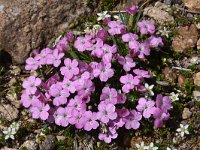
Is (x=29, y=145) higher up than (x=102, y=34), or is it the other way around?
(x=102, y=34)

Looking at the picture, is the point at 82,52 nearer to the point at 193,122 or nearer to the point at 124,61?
the point at 124,61

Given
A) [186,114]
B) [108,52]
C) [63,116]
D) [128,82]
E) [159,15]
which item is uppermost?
[108,52]

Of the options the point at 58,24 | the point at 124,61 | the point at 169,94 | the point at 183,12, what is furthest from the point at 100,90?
the point at 183,12

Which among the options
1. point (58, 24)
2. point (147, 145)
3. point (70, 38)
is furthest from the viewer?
point (58, 24)

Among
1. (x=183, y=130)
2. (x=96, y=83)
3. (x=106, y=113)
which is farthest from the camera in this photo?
(x=96, y=83)

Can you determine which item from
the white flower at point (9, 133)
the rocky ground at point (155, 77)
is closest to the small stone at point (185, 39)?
the rocky ground at point (155, 77)

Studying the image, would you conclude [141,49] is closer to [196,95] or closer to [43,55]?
[196,95]

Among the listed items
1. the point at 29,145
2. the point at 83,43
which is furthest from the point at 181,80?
the point at 29,145

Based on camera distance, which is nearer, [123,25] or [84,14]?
[123,25]
